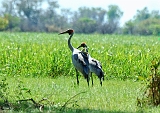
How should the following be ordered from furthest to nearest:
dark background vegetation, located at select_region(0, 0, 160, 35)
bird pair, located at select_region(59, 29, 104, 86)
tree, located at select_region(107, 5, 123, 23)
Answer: tree, located at select_region(107, 5, 123, 23)
dark background vegetation, located at select_region(0, 0, 160, 35)
bird pair, located at select_region(59, 29, 104, 86)

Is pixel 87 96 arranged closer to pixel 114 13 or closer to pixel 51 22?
pixel 51 22

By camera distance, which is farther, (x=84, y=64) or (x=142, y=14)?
(x=142, y=14)

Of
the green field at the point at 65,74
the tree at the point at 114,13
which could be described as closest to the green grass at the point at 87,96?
the green field at the point at 65,74

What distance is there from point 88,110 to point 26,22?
98497 mm

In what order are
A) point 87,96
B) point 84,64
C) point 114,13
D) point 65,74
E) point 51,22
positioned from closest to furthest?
point 87,96 → point 84,64 → point 65,74 → point 51,22 → point 114,13

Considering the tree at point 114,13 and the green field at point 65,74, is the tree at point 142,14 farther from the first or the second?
the green field at point 65,74

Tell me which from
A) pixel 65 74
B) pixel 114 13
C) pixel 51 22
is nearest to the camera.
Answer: pixel 65 74

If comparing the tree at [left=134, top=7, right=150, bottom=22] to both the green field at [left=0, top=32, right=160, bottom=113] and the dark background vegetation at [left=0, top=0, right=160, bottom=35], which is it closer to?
the dark background vegetation at [left=0, top=0, right=160, bottom=35]

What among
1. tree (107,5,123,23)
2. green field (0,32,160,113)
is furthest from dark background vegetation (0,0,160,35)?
green field (0,32,160,113)

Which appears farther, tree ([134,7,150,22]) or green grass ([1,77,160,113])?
tree ([134,7,150,22])

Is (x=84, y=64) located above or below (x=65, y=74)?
above

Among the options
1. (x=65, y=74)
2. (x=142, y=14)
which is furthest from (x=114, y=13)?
(x=65, y=74)

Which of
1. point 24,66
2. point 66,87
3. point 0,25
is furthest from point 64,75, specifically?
point 0,25

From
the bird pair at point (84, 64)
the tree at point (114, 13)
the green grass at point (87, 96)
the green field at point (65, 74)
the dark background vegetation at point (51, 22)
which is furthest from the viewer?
the tree at point (114, 13)
